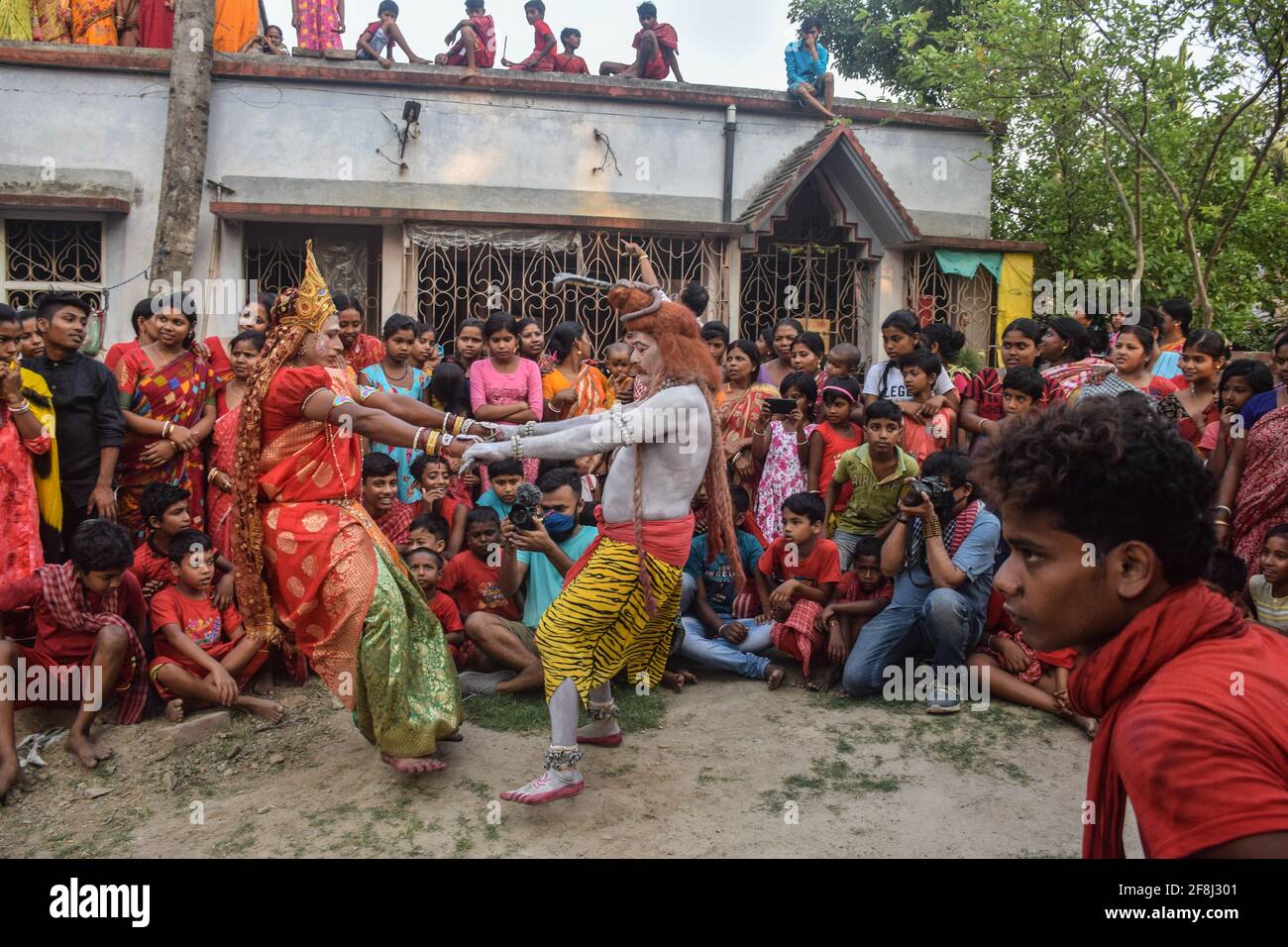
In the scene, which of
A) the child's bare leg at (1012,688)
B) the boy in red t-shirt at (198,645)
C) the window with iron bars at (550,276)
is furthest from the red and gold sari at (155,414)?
the child's bare leg at (1012,688)

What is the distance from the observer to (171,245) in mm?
9250

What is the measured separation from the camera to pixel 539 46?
10891 millimetres

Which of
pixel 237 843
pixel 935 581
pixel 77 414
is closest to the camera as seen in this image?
pixel 237 843

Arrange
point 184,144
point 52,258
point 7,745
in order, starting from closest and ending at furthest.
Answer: point 7,745 → point 184,144 → point 52,258

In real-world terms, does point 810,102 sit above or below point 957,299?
above

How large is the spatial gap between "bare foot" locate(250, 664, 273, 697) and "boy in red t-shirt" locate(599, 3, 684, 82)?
7686 mm

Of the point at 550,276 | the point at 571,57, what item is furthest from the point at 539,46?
the point at 550,276

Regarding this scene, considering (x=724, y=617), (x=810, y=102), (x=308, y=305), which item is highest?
(x=810, y=102)

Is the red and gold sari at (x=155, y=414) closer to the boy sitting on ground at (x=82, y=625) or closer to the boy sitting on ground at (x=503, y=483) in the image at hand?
the boy sitting on ground at (x=82, y=625)

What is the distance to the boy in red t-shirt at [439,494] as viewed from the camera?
19.9 ft

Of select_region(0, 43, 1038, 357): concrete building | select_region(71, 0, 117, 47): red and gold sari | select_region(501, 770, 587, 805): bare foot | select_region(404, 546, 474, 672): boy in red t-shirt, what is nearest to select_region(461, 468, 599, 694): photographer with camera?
select_region(404, 546, 474, 672): boy in red t-shirt

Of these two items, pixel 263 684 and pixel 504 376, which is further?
pixel 504 376

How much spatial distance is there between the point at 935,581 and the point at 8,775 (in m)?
4.33

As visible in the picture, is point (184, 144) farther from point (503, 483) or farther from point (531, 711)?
point (531, 711)
